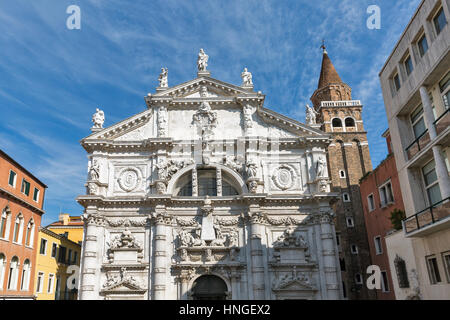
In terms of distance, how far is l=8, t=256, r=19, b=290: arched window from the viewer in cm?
2568

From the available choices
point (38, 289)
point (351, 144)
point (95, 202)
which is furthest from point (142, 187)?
point (351, 144)

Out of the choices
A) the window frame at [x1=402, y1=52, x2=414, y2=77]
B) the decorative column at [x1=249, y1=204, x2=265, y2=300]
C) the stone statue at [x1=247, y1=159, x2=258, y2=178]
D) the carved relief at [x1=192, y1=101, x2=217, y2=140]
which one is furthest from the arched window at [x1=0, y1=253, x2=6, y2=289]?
the window frame at [x1=402, y1=52, x2=414, y2=77]

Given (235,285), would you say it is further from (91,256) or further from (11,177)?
(11,177)

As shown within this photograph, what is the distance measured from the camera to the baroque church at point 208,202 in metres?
23.6

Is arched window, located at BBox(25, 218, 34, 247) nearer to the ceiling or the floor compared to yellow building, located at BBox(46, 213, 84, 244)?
nearer to the floor

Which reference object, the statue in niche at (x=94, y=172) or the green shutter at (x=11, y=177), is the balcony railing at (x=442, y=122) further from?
the green shutter at (x=11, y=177)

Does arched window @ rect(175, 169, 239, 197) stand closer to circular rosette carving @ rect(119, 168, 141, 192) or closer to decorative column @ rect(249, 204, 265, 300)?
decorative column @ rect(249, 204, 265, 300)

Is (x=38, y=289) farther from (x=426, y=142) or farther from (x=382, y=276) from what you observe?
Result: (x=426, y=142)

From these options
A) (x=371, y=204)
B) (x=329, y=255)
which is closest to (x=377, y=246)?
(x=371, y=204)

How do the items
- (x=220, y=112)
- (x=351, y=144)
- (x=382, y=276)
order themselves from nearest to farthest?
1. (x=382, y=276)
2. (x=220, y=112)
3. (x=351, y=144)

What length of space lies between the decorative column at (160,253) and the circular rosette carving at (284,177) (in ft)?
26.6

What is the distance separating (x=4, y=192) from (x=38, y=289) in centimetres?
963

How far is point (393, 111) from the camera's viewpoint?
1750cm

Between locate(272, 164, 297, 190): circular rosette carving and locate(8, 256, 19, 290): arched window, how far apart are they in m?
19.3
